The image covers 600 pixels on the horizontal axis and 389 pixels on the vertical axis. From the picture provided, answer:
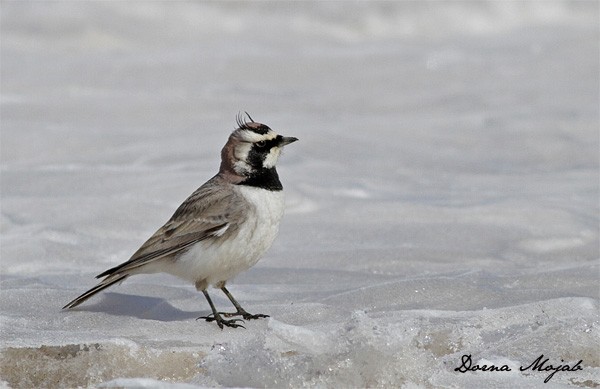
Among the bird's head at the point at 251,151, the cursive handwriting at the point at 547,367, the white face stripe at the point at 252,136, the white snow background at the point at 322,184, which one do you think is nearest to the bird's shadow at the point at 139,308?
the white snow background at the point at 322,184

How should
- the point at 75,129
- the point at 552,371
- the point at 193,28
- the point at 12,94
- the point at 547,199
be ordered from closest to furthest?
the point at 552,371 < the point at 547,199 < the point at 75,129 < the point at 12,94 < the point at 193,28

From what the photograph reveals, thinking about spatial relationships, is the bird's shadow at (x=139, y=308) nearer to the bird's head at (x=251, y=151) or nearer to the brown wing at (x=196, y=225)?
the brown wing at (x=196, y=225)

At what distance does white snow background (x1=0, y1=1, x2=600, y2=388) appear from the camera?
455cm

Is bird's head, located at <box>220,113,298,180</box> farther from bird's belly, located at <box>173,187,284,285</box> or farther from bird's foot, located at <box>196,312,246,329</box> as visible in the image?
bird's foot, located at <box>196,312,246,329</box>

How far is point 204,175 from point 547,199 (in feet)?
8.63

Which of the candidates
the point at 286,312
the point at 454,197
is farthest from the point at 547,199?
the point at 286,312

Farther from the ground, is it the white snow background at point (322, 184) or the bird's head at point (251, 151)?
the bird's head at point (251, 151)

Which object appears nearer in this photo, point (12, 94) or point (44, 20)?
point (12, 94)

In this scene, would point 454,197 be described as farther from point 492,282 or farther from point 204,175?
point 492,282

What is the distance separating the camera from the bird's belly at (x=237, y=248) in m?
5.27

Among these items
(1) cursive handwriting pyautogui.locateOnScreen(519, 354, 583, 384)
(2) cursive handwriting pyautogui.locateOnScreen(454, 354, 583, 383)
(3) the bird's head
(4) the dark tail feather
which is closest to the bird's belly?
(3) the bird's head

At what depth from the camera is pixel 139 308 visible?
552cm

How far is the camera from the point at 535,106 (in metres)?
11.6

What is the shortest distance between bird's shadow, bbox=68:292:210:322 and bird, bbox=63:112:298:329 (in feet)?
0.43
